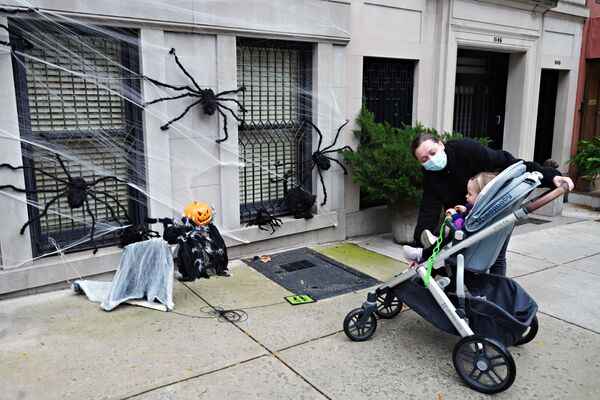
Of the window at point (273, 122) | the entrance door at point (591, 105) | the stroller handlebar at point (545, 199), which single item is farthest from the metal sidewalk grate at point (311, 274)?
the entrance door at point (591, 105)

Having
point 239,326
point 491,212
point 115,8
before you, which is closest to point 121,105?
point 115,8

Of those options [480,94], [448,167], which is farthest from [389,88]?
[448,167]

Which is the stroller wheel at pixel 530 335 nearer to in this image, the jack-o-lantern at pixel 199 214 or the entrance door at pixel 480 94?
the jack-o-lantern at pixel 199 214

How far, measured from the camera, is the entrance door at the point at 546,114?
959 cm

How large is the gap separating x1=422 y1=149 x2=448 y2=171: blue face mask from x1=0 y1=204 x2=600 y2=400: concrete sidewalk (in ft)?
4.21

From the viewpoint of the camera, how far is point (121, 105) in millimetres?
4848

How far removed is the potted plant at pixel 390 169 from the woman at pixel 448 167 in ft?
5.77

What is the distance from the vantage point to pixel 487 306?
10.8 feet

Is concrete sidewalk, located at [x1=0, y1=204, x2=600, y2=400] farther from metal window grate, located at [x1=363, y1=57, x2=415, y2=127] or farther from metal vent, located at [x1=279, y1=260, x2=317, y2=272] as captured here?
metal window grate, located at [x1=363, y1=57, x2=415, y2=127]

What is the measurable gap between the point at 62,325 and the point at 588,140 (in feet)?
29.8

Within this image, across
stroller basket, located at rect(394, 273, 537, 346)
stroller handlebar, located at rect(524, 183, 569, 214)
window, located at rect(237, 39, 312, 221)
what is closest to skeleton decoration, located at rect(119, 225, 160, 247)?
window, located at rect(237, 39, 312, 221)

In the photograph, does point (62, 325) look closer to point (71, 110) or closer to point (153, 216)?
point (153, 216)

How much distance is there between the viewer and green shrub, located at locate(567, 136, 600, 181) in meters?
8.75

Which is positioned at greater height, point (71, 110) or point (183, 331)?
point (71, 110)
